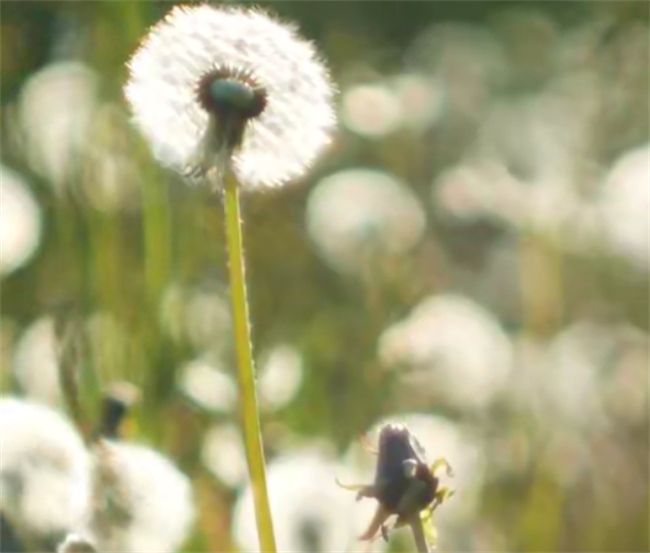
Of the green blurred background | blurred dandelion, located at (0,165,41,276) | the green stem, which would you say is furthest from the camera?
blurred dandelion, located at (0,165,41,276)

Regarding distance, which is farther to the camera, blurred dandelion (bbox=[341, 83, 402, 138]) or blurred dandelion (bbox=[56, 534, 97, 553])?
blurred dandelion (bbox=[341, 83, 402, 138])

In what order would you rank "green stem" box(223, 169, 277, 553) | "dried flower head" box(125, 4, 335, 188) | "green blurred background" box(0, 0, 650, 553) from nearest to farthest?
"green stem" box(223, 169, 277, 553) < "dried flower head" box(125, 4, 335, 188) < "green blurred background" box(0, 0, 650, 553)

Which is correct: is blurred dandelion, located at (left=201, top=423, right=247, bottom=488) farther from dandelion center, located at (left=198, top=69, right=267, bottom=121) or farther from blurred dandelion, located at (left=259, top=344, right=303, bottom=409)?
dandelion center, located at (left=198, top=69, right=267, bottom=121)

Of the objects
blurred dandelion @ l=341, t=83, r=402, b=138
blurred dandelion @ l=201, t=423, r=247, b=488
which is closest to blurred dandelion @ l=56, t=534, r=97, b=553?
blurred dandelion @ l=201, t=423, r=247, b=488

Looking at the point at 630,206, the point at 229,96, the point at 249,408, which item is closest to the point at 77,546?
the point at 249,408

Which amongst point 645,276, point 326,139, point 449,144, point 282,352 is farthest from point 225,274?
point 326,139

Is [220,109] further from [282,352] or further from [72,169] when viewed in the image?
[282,352]

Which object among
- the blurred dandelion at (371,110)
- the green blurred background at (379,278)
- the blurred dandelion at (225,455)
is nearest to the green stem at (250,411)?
the green blurred background at (379,278)

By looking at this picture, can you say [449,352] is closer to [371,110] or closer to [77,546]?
[371,110]
